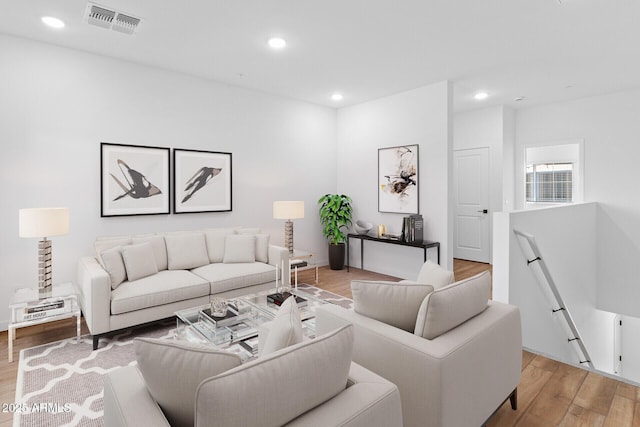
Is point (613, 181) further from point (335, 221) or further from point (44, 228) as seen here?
point (44, 228)

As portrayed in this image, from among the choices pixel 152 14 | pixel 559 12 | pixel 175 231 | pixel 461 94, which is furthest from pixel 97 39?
pixel 461 94

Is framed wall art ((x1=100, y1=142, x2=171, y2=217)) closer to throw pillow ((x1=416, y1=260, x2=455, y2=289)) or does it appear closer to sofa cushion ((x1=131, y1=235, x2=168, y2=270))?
sofa cushion ((x1=131, y1=235, x2=168, y2=270))

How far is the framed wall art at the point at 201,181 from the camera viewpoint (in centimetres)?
433

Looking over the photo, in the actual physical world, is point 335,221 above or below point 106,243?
above

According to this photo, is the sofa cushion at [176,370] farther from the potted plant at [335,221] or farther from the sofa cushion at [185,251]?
the potted plant at [335,221]

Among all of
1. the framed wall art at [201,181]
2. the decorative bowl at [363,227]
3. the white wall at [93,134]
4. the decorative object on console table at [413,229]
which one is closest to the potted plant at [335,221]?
the decorative bowl at [363,227]

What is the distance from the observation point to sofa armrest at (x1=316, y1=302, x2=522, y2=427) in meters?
1.48

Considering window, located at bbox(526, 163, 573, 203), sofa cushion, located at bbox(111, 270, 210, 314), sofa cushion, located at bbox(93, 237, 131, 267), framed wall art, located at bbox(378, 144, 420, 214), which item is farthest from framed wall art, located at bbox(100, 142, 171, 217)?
window, located at bbox(526, 163, 573, 203)

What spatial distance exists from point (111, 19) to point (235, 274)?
2.62 metres

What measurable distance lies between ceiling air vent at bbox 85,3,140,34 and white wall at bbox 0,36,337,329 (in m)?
0.86

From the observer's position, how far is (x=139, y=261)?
342 centimetres

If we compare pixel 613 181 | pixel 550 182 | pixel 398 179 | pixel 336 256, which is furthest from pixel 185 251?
pixel 613 181

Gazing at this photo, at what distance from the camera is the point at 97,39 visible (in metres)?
3.38

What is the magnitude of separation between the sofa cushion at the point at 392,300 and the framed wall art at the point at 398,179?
11.1ft
